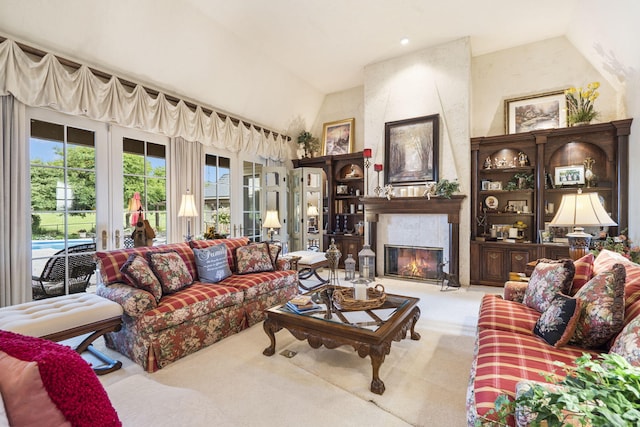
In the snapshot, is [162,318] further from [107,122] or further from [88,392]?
[107,122]

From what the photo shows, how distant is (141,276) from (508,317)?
2.93 metres

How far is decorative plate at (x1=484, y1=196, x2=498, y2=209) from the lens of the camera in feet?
17.0

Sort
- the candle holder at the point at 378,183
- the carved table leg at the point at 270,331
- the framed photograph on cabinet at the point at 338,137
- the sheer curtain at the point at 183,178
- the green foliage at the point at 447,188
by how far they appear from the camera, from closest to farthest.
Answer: the carved table leg at the point at 270,331 < the sheer curtain at the point at 183,178 < the green foliage at the point at 447,188 < the candle holder at the point at 378,183 < the framed photograph on cabinet at the point at 338,137

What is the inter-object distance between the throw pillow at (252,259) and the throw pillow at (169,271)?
67 cm

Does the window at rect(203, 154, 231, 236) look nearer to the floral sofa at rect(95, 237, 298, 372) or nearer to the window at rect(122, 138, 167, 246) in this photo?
the window at rect(122, 138, 167, 246)

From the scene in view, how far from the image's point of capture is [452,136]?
5.08 meters

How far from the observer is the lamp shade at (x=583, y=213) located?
2666mm

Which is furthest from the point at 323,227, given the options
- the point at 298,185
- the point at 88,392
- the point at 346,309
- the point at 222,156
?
the point at 88,392

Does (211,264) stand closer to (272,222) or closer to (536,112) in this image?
(272,222)

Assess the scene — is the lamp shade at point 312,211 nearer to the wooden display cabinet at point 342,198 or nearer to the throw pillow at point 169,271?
the wooden display cabinet at point 342,198

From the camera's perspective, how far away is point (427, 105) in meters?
5.27

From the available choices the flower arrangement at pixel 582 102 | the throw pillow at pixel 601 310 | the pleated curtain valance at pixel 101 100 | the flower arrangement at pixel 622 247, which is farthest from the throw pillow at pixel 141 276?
the flower arrangement at pixel 582 102

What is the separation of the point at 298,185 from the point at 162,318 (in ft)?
14.5

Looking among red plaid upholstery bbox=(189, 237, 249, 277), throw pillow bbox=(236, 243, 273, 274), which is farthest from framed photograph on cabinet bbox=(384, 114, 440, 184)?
red plaid upholstery bbox=(189, 237, 249, 277)
